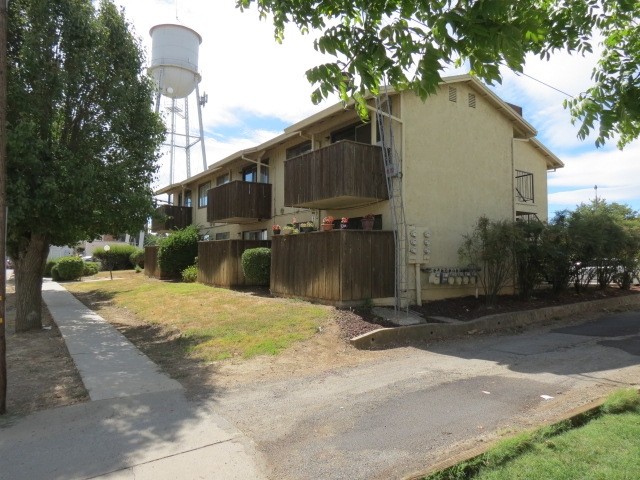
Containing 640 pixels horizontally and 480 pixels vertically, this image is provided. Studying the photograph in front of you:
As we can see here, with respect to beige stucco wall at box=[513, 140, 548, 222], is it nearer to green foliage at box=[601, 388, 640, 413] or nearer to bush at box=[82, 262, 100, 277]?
green foliage at box=[601, 388, 640, 413]

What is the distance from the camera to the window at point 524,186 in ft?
53.9

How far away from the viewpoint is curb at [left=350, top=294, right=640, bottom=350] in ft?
29.3

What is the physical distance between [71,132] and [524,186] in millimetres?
14697

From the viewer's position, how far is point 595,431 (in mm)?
4070

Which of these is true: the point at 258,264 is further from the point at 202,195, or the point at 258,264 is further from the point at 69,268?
the point at 69,268

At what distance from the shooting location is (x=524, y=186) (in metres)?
17.0

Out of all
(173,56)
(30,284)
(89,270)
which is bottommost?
(89,270)

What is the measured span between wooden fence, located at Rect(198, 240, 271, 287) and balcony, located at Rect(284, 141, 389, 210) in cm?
440

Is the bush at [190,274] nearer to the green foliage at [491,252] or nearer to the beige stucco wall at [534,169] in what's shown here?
the green foliage at [491,252]

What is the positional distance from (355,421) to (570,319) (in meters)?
9.54

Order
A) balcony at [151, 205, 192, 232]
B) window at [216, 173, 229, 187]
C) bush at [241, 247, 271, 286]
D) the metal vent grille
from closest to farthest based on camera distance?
1. the metal vent grille
2. bush at [241, 247, 271, 286]
3. window at [216, 173, 229, 187]
4. balcony at [151, 205, 192, 232]

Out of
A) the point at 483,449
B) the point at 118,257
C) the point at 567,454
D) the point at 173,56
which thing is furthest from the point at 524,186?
the point at 118,257

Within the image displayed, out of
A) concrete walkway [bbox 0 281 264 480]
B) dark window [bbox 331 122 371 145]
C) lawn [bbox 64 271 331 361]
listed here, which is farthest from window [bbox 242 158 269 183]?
concrete walkway [bbox 0 281 264 480]

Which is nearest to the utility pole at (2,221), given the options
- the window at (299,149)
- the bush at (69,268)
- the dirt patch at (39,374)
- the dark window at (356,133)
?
the dirt patch at (39,374)
